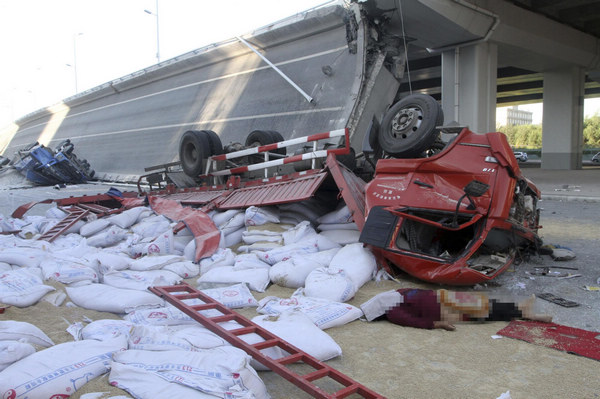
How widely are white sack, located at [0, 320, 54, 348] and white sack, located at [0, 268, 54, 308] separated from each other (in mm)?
786

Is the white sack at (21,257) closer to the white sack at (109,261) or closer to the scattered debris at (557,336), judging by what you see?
the white sack at (109,261)

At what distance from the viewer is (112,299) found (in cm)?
315

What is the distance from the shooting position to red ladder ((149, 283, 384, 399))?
198 centimetres

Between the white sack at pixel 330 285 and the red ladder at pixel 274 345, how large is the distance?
76 centimetres

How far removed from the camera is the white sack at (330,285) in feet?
11.1

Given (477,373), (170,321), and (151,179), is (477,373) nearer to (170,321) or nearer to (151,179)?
(170,321)

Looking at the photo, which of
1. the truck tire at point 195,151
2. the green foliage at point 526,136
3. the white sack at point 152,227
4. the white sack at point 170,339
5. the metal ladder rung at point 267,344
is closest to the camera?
the white sack at point 170,339

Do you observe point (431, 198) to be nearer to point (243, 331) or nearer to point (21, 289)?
point (243, 331)

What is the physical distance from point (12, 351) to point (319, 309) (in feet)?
5.85

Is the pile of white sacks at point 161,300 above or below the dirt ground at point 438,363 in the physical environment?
above

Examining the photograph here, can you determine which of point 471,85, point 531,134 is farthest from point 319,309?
point 531,134

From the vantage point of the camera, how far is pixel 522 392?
2.10 meters

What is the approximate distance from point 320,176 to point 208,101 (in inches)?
479

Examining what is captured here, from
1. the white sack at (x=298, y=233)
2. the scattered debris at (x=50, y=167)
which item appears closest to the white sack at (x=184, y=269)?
the white sack at (x=298, y=233)
